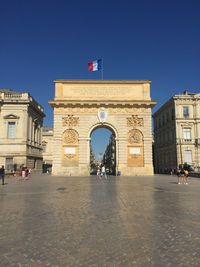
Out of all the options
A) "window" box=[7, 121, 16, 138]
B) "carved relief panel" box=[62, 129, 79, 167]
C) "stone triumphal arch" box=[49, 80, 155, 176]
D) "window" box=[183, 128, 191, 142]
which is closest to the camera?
"carved relief panel" box=[62, 129, 79, 167]

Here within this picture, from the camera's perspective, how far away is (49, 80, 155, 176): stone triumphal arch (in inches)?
1252

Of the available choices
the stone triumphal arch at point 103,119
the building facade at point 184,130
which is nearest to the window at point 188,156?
the building facade at point 184,130

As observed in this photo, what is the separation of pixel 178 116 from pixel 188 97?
387 cm

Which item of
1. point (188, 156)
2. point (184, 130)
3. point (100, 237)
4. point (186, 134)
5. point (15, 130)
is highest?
point (184, 130)

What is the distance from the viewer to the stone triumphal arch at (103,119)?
104 feet

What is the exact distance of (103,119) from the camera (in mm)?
32406

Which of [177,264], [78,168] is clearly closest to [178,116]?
[78,168]

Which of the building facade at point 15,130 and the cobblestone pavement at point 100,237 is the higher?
the building facade at point 15,130

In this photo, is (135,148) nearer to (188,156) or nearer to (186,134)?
(188,156)

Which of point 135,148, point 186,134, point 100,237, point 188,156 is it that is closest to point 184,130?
point 186,134

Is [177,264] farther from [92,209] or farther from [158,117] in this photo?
[158,117]

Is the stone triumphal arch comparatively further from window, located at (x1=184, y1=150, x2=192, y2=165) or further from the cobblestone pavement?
the cobblestone pavement

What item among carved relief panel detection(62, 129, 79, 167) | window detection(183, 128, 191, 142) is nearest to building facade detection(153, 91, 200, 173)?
window detection(183, 128, 191, 142)

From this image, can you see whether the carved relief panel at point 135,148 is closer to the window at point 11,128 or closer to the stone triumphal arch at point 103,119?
the stone triumphal arch at point 103,119
